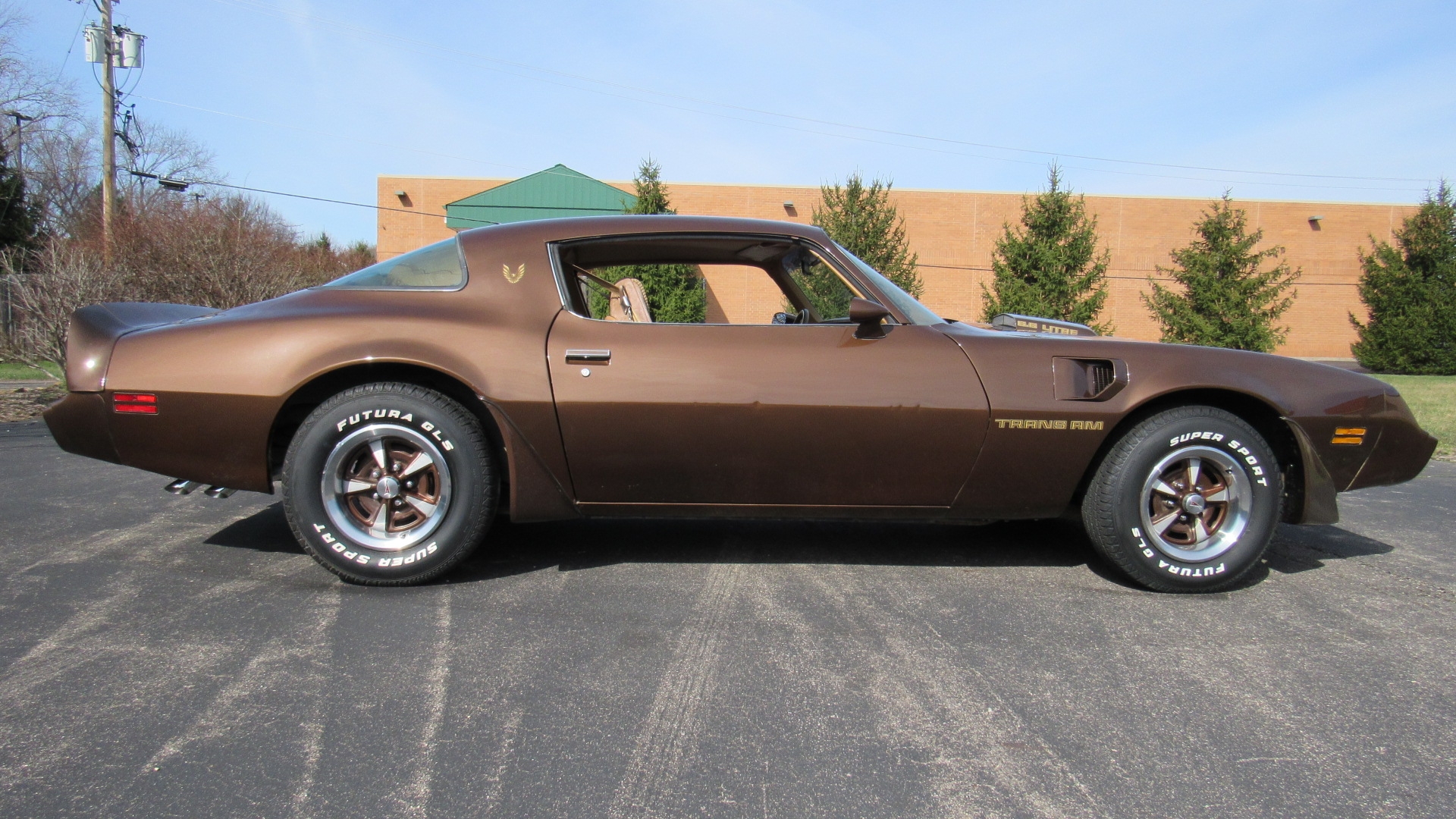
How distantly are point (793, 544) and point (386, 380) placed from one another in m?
1.84

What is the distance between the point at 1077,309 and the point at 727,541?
1842 centimetres

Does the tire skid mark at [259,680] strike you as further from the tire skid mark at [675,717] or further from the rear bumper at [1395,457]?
the rear bumper at [1395,457]

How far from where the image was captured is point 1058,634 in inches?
103

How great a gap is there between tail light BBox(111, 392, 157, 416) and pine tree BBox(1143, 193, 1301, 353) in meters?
21.9

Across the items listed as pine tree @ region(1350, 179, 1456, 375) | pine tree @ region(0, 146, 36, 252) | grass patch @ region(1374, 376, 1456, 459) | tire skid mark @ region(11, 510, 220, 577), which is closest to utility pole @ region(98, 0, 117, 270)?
pine tree @ region(0, 146, 36, 252)

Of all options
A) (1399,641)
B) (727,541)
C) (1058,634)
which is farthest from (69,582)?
(1399,641)

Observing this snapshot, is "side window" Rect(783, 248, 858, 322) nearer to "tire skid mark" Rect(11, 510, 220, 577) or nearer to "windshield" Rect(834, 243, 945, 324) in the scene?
"windshield" Rect(834, 243, 945, 324)

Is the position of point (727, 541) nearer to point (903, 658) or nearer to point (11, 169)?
point (903, 658)

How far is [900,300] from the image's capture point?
3.28m

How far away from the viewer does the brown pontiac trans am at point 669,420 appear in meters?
2.96

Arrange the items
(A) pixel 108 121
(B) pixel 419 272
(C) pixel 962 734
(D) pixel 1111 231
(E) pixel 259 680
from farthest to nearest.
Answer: (D) pixel 1111 231 < (A) pixel 108 121 < (B) pixel 419 272 < (E) pixel 259 680 < (C) pixel 962 734

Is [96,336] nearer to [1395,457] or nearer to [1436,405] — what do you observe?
[1395,457]

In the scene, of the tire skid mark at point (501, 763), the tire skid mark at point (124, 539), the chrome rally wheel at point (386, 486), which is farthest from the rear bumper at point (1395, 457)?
the tire skid mark at point (124, 539)

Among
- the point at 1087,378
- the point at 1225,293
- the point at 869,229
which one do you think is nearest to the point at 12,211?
the point at 869,229
